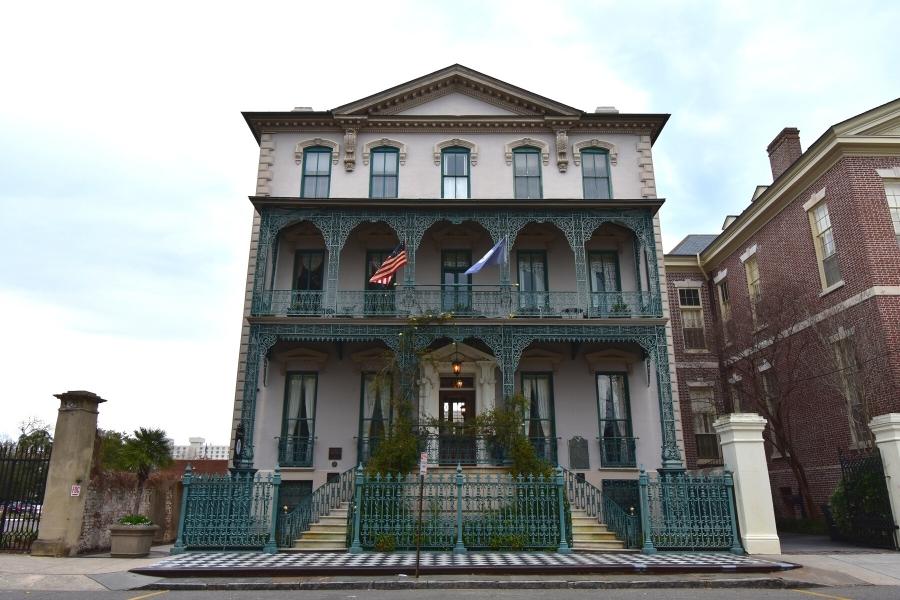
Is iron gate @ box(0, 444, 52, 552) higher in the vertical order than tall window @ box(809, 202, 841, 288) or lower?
lower

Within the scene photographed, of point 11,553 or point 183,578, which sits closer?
point 183,578

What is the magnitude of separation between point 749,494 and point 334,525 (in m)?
8.63

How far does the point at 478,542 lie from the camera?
12945mm

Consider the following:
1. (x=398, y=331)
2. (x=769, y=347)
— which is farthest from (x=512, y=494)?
(x=769, y=347)

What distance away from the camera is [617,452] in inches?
698

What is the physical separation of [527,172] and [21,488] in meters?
15.1

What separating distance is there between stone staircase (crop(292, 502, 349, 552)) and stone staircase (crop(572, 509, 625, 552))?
4.87 m

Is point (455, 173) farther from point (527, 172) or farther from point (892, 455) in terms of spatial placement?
point (892, 455)

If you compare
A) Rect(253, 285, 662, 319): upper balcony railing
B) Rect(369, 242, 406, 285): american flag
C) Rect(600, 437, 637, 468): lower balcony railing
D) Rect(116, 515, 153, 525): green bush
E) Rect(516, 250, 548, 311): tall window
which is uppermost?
Rect(516, 250, 548, 311): tall window

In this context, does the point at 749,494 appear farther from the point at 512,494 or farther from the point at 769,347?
the point at 769,347

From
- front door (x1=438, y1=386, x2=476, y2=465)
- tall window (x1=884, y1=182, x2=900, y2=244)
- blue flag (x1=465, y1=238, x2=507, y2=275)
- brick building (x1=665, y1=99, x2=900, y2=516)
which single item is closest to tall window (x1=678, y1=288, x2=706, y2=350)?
brick building (x1=665, y1=99, x2=900, y2=516)

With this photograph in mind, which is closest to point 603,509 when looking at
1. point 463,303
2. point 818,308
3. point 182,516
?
point 463,303

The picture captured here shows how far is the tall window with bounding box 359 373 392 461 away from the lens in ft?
57.3

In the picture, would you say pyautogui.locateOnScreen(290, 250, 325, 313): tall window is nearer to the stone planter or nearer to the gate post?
the gate post
